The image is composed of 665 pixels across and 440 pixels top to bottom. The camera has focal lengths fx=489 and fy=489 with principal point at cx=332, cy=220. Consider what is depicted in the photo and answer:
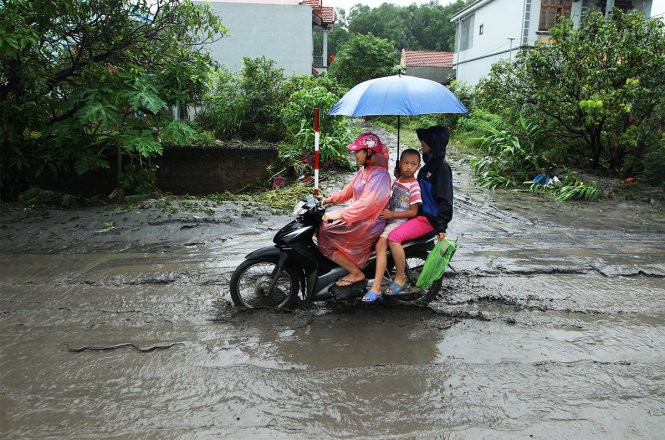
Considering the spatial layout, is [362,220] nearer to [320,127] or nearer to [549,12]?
[320,127]

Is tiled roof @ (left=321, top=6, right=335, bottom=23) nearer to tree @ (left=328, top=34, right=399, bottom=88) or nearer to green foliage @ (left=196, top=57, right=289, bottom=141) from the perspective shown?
tree @ (left=328, top=34, right=399, bottom=88)

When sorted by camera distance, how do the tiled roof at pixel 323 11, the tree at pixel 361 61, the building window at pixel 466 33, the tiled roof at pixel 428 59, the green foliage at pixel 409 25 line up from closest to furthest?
the tiled roof at pixel 323 11
the building window at pixel 466 33
the tree at pixel 361 61
the tiled roof at pixel 428 59
the green foliage at pixel 409 25

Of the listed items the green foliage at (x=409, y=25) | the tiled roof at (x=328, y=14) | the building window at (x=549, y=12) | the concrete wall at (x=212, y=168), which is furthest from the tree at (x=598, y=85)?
the green foliage at (x=409, y=25)

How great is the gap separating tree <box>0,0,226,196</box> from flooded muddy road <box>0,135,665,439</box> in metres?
2.36

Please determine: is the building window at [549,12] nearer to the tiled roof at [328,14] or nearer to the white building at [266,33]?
the white building at [266,33]

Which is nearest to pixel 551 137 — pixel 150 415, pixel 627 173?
pixel 627 173

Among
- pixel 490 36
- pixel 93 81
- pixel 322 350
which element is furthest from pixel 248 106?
pixel 490 36

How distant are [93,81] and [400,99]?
19.8ft

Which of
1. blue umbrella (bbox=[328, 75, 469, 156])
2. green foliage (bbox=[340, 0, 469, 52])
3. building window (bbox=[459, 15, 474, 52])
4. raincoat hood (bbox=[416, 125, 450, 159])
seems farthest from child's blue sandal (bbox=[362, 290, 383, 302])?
green foliage (bbox=[340, 0, 469, 52])

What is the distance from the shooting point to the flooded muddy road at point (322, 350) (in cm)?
295

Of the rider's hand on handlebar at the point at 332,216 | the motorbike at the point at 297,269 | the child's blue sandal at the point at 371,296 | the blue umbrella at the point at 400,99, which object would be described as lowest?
the child's blue sandal at the point at 371,296

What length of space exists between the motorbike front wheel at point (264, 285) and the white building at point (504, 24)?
54.3 ft

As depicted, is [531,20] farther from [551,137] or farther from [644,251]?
[644,251]

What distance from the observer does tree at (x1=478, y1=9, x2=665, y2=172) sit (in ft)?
33.6
